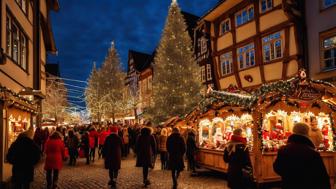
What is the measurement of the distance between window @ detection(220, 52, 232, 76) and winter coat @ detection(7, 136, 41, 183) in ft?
61.8

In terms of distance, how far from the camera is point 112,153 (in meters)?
12.3

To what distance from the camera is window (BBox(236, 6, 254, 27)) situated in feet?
78.2

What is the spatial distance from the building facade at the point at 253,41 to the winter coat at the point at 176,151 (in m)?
9.36

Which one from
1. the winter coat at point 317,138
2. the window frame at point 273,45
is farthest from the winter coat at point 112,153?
the window frame at point 273,45

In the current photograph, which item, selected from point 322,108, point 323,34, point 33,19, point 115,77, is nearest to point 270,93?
point 322,108

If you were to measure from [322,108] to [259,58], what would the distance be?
878 cm

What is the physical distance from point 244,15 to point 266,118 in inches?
465

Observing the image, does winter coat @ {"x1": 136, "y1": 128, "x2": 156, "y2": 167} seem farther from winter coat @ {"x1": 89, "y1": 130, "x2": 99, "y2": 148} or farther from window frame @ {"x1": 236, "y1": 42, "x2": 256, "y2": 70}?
window frame @ {"x1": 236, "y1": 42, "x2": 256, "y2": 70}

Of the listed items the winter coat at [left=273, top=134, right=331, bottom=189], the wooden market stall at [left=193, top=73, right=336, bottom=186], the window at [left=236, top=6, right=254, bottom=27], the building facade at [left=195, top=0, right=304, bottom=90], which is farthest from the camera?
→ the window at [left=236, top=6, right=254, bottom=27]

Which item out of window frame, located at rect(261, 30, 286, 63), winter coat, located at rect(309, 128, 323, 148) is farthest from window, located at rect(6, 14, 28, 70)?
window frame, located at rect(261, 30, 286, 63)

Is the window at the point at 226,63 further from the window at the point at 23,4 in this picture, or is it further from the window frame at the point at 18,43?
the window at the point at 23,4

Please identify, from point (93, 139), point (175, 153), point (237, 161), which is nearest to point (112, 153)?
point (175, 153)

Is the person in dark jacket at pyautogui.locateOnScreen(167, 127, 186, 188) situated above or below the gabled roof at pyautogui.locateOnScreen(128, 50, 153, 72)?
below

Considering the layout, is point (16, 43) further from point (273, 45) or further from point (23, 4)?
point (273, 45)
